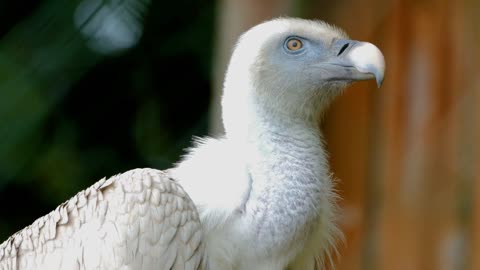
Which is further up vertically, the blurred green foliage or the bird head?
the bird head

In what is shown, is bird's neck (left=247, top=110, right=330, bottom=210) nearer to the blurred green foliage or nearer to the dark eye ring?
the dark eye ring

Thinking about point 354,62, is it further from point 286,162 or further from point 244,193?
point 244,193

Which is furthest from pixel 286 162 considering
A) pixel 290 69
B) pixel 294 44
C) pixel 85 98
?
pixel 85 98

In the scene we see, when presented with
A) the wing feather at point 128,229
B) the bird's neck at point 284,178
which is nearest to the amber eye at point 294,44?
the bird's neck at point 284,178

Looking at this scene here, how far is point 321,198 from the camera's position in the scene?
13.3 ft

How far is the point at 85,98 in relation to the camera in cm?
579

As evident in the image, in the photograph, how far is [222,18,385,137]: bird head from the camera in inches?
164

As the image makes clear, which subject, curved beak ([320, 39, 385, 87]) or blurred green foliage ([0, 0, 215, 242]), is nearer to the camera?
curved beak ([320, 39, 385, 87])

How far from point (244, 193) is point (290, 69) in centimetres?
52

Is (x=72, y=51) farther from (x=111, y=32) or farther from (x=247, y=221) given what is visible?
(x=247, y=221)

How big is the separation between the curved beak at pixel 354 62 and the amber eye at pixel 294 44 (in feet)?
0.35

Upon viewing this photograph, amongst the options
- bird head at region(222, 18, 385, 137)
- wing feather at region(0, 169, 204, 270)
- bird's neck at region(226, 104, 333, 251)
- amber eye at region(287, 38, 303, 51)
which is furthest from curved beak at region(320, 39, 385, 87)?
wing feather at region(0, 169, 204, 270)

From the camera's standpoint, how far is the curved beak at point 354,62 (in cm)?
399

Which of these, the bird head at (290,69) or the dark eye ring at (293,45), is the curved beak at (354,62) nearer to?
the bird head at (290,69)
